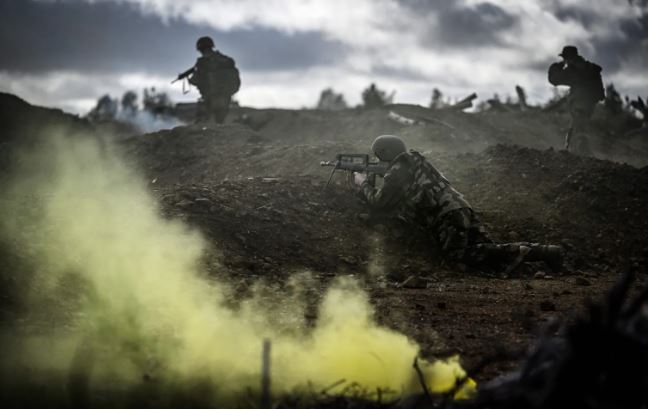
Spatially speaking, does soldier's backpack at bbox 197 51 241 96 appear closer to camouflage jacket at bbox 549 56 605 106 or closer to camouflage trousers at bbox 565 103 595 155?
camouflage jacket at bbox 549 56 605 106

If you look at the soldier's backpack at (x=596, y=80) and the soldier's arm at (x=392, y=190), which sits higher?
the soldier's backpack at (x=596, y=80)

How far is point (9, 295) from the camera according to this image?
12.1ft

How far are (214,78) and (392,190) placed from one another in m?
9.28

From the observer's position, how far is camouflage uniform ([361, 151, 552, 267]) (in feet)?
20.5

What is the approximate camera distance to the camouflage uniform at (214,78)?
1464 centimetres

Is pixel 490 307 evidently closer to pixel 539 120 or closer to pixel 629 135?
pixel 539 120

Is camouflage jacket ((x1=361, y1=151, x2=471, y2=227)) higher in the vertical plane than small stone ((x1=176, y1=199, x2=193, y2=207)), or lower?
higher

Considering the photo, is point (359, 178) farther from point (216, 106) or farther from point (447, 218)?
point (216, 106)

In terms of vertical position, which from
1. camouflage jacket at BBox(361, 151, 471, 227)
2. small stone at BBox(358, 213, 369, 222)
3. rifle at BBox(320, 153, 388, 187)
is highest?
rifle at BBox(320, 153, 388, 187)

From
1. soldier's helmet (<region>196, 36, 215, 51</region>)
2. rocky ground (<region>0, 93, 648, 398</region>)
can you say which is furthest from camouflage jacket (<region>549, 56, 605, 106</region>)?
soldier's helmet (<region>196, 36, 215, 51</region>)

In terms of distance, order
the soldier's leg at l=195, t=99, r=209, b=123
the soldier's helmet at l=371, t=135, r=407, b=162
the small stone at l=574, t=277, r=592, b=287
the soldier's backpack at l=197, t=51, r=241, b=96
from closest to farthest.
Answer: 1. the small stone at l=574, t=277, r=592, b=287
2. the soldier's helmet at l=371, t=135, r=407, b=162
3. the soldier's backpack at l=197, t=51, r=241, b=96
4. the soldier's leg at l=195, t=99, r=209, b=123

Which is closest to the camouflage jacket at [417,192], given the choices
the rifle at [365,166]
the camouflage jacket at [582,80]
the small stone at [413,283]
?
the rifle at [365,166]

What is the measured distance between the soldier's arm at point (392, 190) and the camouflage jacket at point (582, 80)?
803cm

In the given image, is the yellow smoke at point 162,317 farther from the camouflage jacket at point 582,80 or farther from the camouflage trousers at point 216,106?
the camouflage jacket at point 582,80
